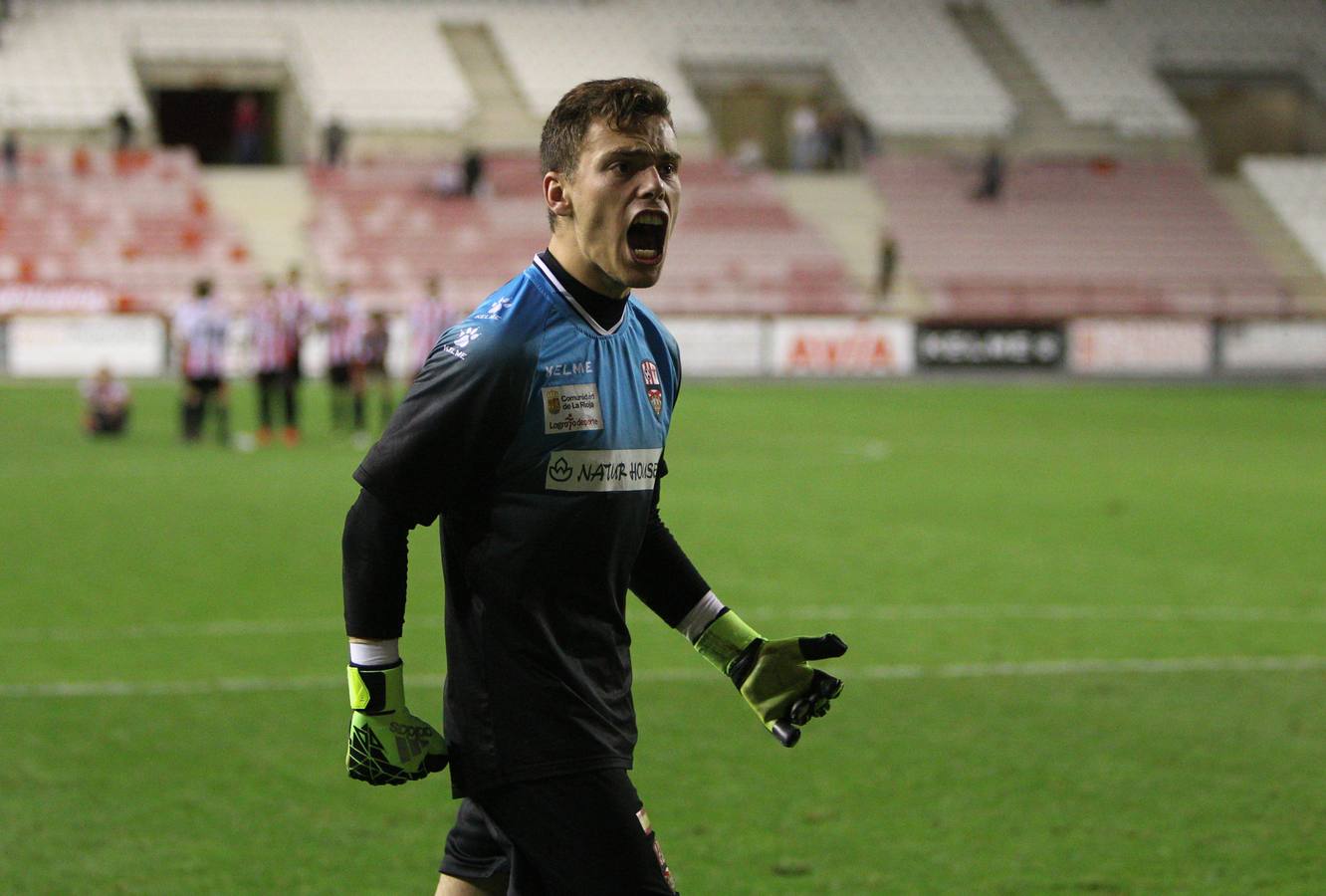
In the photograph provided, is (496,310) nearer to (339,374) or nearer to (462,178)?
(339,374)

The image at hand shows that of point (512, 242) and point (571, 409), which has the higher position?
point (571, 409)

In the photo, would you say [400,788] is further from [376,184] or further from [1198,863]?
[376,184]

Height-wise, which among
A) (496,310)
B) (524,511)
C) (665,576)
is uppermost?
(496,310)

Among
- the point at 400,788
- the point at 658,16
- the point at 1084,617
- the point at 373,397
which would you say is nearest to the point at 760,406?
the point at 373,397

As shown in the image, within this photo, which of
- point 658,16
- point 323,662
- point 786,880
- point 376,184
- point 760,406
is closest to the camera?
point 786,880

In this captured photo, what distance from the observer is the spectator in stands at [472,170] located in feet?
143

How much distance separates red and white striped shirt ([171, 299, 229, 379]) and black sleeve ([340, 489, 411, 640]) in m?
18.6

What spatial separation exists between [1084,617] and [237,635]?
4.75 meters

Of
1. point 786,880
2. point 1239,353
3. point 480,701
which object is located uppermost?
point 480,701

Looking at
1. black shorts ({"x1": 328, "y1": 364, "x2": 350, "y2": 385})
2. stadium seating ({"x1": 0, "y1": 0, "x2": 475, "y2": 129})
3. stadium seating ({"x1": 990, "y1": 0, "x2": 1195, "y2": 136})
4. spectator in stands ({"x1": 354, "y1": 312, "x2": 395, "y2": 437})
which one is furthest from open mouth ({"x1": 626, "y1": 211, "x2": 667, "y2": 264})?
stadium seating ({"x1": 990, "y1": 0, "x2": 1195, "y2": 136})

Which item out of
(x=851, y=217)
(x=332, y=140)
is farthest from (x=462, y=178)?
(x=851, y=217)

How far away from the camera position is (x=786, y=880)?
5805mm

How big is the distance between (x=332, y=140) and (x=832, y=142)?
1363 cm

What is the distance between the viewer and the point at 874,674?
8945mm
